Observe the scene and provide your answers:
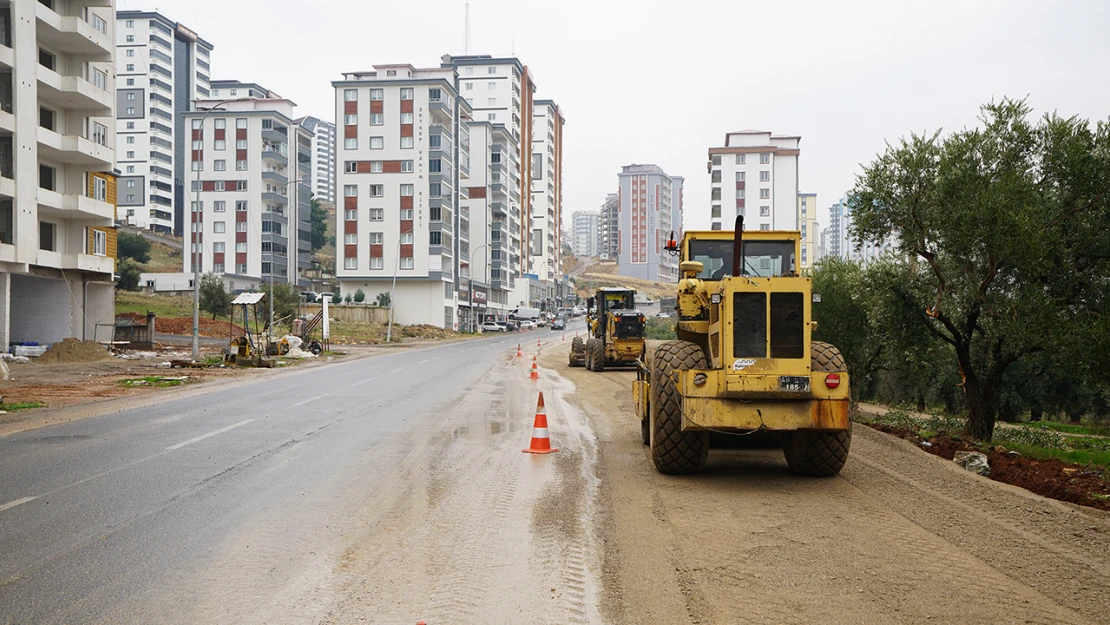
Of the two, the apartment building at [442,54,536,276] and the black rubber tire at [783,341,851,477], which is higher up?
the apartment building at [442,54,536,276]

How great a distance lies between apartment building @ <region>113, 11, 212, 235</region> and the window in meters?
80.5

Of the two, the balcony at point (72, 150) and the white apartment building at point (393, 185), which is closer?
the balcony at point (72, 150)

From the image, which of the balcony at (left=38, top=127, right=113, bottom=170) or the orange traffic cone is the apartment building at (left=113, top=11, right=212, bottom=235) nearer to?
the balcony at (left=38, top=127, right=113, bottom=170)

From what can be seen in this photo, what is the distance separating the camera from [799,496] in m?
8.58

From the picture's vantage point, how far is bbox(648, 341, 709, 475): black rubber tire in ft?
30.6

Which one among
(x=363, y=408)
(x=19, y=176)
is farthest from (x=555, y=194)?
(x=363, y=408)

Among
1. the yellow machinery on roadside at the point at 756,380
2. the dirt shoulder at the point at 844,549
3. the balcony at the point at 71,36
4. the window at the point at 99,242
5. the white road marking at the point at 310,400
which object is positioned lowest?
the white road marking at the point at 310,400

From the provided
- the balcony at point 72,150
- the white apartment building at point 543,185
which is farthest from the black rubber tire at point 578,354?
the white apartment building at point 543,185

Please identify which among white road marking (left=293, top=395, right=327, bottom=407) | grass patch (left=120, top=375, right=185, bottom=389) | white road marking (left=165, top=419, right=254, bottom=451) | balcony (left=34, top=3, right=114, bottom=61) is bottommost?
grass patch (left=120, top=375, right=185, bottom=389)

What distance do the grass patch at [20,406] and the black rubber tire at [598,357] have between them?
18.7m

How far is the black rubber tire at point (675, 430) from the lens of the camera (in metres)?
9.32

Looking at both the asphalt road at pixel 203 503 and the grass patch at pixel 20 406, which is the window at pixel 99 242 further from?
the asphalt road at pixel 203 503

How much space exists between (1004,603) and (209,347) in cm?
4699

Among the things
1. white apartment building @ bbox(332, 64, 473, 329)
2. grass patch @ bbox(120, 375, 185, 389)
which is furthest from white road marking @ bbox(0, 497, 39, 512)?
white apartment building @ bbox(332, 64, 473, 329)
